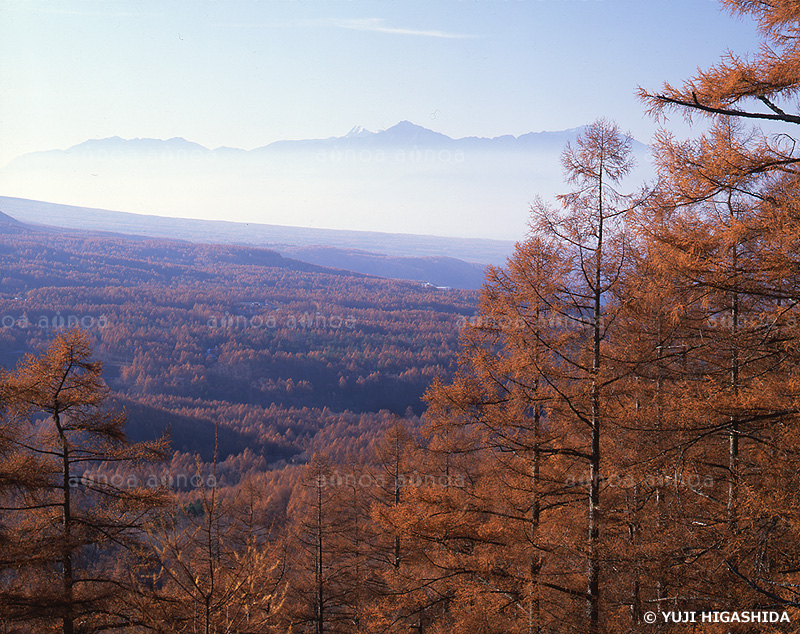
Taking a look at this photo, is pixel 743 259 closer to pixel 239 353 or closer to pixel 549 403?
pixel 549 403

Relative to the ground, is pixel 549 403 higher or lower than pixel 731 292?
lower

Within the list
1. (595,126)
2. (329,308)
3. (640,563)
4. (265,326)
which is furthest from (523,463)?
(329,308)

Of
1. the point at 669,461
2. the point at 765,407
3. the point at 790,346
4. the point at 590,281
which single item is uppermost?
the point at 590,281

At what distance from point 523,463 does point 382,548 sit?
11057 mm

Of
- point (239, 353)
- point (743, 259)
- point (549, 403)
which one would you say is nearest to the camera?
point (743, 259)

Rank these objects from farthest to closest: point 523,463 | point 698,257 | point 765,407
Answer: point 523,463 < point 698,257 < point 765,407

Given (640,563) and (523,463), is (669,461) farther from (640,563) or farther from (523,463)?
(523,463)

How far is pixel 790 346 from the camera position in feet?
16.4

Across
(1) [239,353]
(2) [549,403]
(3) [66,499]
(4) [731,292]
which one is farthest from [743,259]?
(1) [239,353]

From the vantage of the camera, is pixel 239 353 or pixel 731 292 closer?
pixel 731 292

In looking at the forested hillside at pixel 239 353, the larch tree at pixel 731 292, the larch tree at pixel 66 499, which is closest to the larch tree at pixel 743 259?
the larch tree at pixel 731 292

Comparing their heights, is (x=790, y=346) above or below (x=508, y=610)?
above

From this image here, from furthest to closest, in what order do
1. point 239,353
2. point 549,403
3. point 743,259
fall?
point 239,353 → point 549,403 → point 743,259

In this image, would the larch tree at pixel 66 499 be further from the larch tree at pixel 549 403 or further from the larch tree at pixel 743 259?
the larch tree at pixel 743 259
